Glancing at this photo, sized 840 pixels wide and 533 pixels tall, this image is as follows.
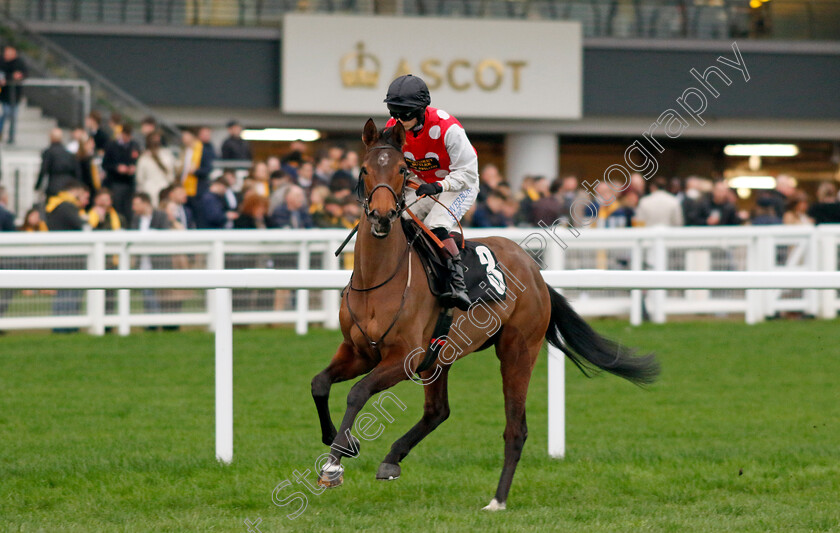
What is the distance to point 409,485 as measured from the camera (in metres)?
5.10

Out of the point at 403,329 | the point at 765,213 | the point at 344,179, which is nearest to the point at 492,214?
the point at 344,179

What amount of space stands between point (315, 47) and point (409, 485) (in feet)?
48.8

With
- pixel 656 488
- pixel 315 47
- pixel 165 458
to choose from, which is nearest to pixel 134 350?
pixel 165 458

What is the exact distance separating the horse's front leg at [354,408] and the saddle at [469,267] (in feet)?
1.47

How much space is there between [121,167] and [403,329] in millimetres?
8872

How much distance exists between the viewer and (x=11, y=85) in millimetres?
14812

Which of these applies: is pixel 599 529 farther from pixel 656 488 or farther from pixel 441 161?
pixel 441 161

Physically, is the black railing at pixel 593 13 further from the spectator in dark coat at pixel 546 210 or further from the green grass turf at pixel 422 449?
the green grass turf at pixel 422 449

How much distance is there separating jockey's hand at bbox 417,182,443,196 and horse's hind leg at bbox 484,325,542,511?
2.53 feet

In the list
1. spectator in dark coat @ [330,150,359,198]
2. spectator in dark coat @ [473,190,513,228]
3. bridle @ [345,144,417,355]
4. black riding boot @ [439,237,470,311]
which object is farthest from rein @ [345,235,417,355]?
spectator in dark coat @ [330,150,359,198]

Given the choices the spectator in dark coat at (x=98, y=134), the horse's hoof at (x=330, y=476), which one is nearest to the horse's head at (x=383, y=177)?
the horse's hoof at (x=330, y=476)

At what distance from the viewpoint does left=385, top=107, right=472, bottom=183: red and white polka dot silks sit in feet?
15.9

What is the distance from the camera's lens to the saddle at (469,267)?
4.78 meters

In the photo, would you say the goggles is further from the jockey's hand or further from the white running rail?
the white running rail
